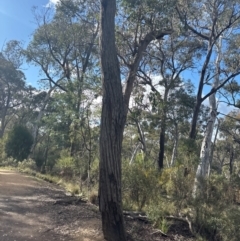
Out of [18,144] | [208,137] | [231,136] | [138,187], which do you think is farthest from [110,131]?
[231,136]

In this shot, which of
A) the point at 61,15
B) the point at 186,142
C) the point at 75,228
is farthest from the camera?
the point at 61,15

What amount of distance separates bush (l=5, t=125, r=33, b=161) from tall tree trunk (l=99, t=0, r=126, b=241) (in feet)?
52.8

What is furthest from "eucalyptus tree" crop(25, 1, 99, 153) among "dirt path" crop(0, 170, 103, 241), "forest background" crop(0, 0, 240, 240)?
"dirt path" crop(0, 170, 103, 241)

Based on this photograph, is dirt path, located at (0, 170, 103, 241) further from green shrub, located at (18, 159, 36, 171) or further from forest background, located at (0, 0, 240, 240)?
green shrub, located at (18, 159, 36, 171)

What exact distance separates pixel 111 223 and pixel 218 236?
2.08 metres

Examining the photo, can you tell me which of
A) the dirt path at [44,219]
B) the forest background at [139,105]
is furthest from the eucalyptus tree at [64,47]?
the dirt path at [44,219]

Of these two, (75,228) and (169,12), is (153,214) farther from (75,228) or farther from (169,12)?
(169,12)

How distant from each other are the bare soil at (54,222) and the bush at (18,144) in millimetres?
12077

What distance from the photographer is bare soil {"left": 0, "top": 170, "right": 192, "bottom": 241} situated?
549 centimetres

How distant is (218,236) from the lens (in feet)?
18.9

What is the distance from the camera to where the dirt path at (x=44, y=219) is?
215 inches

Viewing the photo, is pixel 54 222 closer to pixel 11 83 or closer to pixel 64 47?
pixel 64 47

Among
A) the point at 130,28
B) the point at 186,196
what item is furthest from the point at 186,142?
the point at 186,196

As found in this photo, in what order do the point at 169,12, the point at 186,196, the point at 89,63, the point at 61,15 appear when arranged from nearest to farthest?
the point at 186,196, the point at 169,12, the point at 61,15, the point at 89,63
